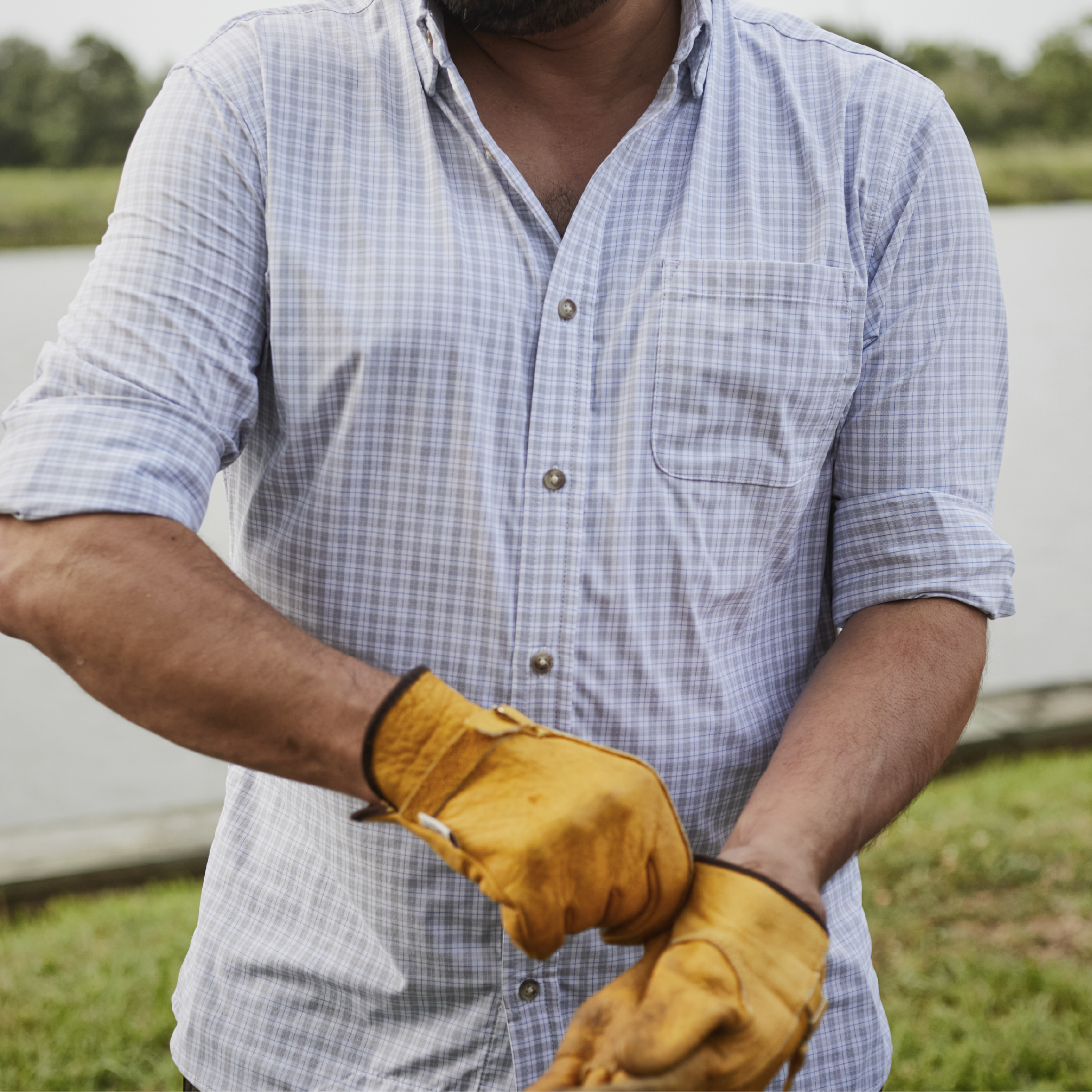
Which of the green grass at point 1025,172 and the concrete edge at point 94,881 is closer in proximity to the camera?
the concrete edge at point 94,881

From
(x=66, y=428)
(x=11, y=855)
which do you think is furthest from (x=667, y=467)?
(x=11, y=855)

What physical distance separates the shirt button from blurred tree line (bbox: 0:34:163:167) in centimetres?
430

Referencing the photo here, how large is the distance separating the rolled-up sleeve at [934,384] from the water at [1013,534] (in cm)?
284

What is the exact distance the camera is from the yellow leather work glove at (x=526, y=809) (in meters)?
0.92

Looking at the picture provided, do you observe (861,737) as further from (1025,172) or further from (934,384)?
(1025,172)

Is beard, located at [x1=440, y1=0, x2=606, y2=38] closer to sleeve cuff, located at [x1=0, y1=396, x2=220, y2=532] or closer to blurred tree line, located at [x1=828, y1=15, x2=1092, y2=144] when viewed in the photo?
sleeve cuff, located at [x1=0, y1=396, x2=220, y2=532]

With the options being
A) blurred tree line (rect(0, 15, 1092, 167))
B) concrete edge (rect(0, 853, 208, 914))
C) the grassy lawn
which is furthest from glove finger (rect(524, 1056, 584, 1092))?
blurred tree line (rect(0, 15, 1092, 167))

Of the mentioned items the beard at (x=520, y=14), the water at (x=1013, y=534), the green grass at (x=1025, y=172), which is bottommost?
the water at (x=1013, y=534)

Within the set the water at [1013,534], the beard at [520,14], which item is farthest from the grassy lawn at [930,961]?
the beard at [520,14]

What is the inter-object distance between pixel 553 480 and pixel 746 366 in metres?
0.25

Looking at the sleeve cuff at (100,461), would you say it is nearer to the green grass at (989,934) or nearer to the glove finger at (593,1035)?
the glove finger at (593,1035)

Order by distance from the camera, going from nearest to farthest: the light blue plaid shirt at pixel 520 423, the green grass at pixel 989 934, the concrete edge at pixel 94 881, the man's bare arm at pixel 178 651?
the man's bare arm at pixel 178 651 → the light blue plaid shirt at pixel 520 423 → the green grass at pixel 989 934 → the concrete edge at pixel 94 881

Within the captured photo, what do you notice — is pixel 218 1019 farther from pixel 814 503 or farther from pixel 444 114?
pixel 444 114

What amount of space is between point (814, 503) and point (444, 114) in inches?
23.6
